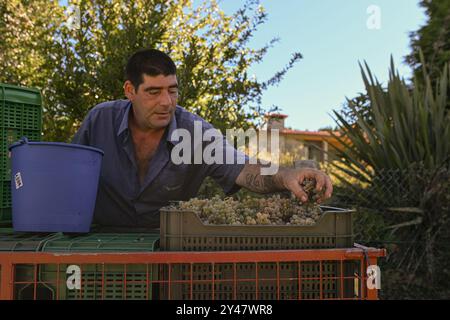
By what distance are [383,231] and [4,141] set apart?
13.1ft

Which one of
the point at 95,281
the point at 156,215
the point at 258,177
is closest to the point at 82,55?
the point at 156,215

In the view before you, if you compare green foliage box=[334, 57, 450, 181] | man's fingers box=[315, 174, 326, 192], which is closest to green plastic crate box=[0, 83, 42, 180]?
man's fingers box=[315, 174, 326, 192]

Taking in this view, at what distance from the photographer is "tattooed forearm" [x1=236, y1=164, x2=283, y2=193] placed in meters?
2.21

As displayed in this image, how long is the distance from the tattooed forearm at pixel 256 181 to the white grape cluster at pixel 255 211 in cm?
26

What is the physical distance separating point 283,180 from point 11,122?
1311mm

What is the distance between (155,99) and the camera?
243 centimetres

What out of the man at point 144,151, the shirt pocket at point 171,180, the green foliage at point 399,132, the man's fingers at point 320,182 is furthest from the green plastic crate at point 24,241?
the green foliage at point 399,132

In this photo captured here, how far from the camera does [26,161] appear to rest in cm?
175

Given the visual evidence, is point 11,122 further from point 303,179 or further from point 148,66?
point 303,179

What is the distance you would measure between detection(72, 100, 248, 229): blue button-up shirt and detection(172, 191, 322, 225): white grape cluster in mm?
649

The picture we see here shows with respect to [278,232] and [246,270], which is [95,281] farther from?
[278,232]

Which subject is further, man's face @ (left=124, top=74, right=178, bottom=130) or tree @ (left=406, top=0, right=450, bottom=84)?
tree @ (left=406, top=0, right=450, bottom=84)

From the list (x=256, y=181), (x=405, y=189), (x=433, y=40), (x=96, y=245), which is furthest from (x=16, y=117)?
(x=433, y=40)

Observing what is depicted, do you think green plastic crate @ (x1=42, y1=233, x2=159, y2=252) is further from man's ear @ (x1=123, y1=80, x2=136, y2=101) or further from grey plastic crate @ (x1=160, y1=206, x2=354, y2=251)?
man's ear @ (x1=123, y1=80, x2=136, y2=101)
